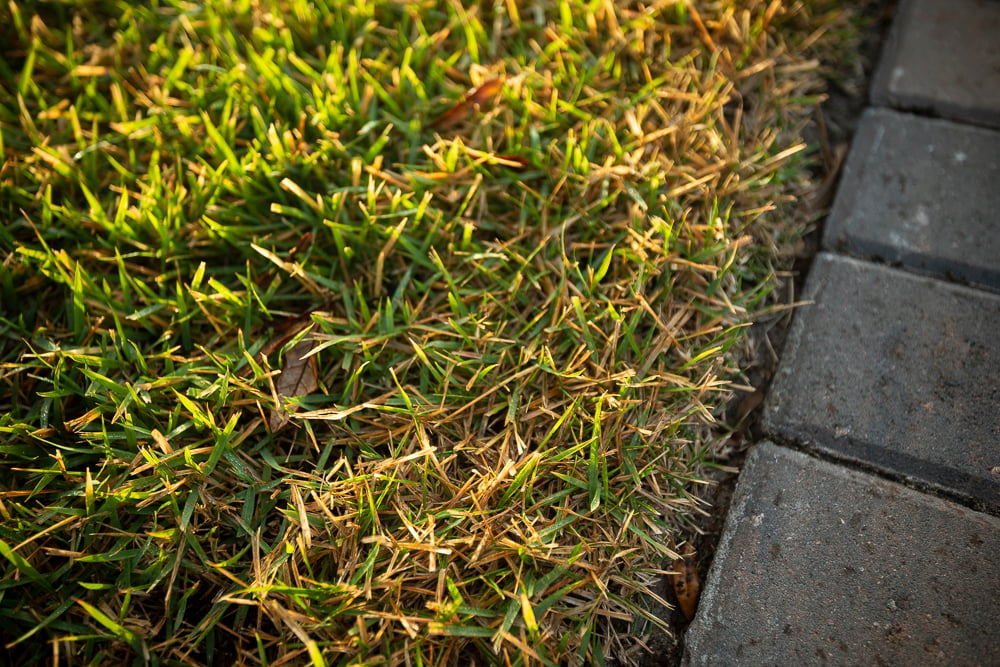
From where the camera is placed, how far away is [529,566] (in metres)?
1.17

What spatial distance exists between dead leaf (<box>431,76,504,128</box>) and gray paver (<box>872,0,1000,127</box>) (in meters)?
0.99

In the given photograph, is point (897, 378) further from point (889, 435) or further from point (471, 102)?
point (471, 102)

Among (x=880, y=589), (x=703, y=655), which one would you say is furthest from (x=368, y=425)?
(x=880, y=589)

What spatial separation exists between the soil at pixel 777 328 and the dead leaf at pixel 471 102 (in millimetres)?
826

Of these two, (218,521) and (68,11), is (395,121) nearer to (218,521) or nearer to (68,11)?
(218,521)

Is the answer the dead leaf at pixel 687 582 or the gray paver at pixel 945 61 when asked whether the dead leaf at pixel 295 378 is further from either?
the gray paver at pixel 945 61

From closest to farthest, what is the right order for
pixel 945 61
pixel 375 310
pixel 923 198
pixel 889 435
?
pixel 889 435
pixel 375 310
pixel 923 198
pixel 945 61

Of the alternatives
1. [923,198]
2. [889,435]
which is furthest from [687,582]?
[923,198]

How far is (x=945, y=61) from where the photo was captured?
1773mm

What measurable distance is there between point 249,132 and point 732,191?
3.86 feet

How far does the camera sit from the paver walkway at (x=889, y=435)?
1.10 meters

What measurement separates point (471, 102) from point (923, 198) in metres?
1.09

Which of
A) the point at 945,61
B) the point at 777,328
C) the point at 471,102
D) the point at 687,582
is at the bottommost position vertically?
the point at 687,582

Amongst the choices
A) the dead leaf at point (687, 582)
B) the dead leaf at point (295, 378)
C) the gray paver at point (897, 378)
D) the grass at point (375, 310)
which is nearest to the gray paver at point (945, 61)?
the grass at point (375, 310)
